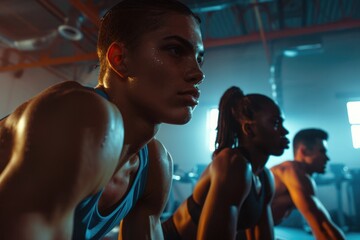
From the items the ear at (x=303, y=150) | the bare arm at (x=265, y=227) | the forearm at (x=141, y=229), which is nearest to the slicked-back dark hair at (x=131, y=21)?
the forearm at (x=141, y=229)

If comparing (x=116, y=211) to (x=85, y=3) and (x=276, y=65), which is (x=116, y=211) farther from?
(x=276, y=65)

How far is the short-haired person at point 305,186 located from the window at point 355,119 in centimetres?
267

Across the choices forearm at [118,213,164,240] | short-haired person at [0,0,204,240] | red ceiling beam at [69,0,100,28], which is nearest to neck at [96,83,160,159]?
short-haired person at [0,0,204,240]

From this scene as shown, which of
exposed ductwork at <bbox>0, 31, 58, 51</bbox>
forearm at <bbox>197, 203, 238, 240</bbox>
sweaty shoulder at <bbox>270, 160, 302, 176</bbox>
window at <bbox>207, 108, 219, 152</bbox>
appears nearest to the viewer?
forearm at <bbox>197, 203, 238, 240</bbox>

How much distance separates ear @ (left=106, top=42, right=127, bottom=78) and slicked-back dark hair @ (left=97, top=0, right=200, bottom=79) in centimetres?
2

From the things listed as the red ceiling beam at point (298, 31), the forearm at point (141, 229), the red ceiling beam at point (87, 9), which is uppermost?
the red ceiling beam at point (87, 9)

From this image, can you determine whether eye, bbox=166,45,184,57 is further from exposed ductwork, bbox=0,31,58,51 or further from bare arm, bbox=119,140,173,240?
exposed ductwork, bbox=0,31,58,51

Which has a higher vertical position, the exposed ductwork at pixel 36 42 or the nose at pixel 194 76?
the exposed ductwork at pixel 36 42

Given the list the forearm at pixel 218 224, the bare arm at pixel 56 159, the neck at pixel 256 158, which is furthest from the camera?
the neck at pixel 256 158

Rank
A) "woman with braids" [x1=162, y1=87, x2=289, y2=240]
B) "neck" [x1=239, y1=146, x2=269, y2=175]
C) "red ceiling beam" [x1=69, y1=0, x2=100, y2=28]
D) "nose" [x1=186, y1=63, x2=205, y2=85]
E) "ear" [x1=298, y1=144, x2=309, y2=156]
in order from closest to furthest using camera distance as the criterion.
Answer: "nose" [x1=186, y1=63, x2=205, y2=85] < "woman with braids" [x1=162, y1=87, x2=289, y2=240] < "neck" [x1=239, y1=146, x2=269, y2=175] < "ear" [x1=298, y1=144, x2=309, y2=156] < "red ceiling beam" [x1=69, y1=0, x2=100, y2=28]

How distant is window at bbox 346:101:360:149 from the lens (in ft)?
15.4

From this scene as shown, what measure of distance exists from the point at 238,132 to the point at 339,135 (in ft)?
12.9

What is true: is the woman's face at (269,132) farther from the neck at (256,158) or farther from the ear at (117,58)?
the ear at (117,58)

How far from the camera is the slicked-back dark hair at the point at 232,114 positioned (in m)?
1.56
